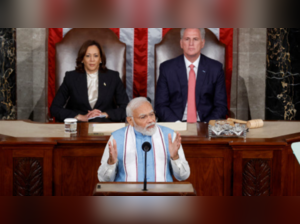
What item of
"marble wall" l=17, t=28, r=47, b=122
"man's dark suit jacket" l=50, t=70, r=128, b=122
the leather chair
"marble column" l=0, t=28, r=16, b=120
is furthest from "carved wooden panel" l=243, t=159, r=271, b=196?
"marble column" l=0, t=28, r=16, b=120

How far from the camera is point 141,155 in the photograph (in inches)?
117

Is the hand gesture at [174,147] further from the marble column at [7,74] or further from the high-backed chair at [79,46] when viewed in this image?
the marble column at [7,74]

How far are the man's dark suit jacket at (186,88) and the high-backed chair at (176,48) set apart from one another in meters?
0.40

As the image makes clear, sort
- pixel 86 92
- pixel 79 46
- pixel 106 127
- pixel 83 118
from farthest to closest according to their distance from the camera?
1. pixel 79 46
2. pixel 86 92
3. pixel 83 118
4. pixel 106 127

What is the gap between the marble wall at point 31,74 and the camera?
622cm

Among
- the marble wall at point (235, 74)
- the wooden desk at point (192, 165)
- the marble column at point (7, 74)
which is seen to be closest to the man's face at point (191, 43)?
the marble wall at point (235, 74)

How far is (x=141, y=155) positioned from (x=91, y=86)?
2.54 m

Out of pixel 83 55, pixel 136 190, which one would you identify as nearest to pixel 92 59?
pixel 83 55

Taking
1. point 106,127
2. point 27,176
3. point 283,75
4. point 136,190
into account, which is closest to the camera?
point 136,190

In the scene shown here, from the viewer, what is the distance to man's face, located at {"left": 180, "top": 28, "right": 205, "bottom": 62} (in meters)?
5.21

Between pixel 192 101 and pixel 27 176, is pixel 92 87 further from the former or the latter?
pixel 27 176

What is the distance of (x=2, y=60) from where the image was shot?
6055mm

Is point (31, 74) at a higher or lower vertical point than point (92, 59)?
lower

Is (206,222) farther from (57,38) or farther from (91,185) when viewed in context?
(57,38)
